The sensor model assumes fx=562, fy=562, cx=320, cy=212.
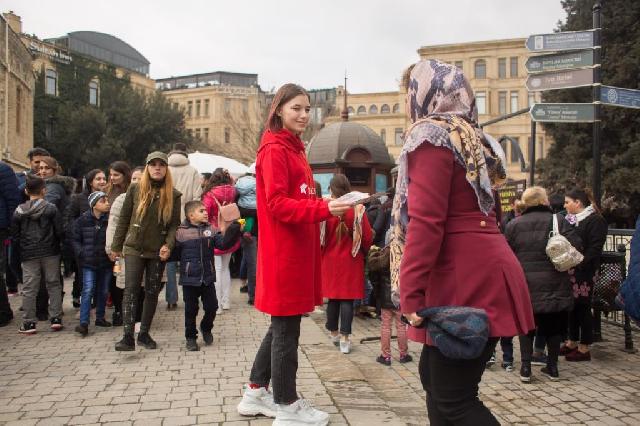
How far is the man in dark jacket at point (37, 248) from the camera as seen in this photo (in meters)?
6.93

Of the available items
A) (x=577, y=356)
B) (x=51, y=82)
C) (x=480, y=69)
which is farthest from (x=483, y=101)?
(x=577, y=356)

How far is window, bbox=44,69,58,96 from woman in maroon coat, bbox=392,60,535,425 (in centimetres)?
4440

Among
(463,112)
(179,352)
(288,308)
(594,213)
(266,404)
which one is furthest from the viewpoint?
(594,213)

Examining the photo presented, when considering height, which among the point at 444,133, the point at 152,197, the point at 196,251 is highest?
the point at 444,133

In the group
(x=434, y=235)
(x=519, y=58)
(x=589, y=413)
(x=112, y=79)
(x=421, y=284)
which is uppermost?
(x=519, y=58)

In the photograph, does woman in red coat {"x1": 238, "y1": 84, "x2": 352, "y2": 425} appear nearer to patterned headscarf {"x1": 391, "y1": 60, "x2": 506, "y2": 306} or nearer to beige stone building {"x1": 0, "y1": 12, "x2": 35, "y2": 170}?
patterned headscarf {"x1": 391, "y1": 60, "x2": 506, "y2": 306}

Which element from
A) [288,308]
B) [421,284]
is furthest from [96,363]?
[421,284]

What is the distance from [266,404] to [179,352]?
2.32 m

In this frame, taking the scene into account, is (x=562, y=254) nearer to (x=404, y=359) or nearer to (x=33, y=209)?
(x=404, y=359)

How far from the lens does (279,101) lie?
12.2 ft

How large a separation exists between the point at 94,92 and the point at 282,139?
46.9m

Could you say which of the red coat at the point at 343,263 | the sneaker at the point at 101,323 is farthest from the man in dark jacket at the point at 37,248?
the red coat at the point at 343,263

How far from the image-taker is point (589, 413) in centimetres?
459

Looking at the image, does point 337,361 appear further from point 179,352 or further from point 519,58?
point 519,58
